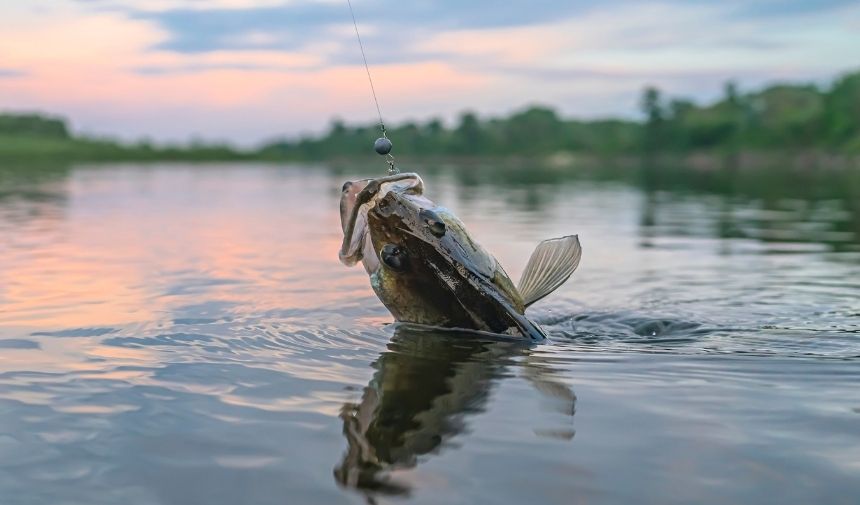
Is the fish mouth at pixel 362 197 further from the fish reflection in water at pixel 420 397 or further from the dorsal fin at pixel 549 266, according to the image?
the dorsal fin at pixel 549 266

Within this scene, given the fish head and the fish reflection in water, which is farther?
the fish head

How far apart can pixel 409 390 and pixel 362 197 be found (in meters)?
1.56

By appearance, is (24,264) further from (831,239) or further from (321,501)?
(831,239)

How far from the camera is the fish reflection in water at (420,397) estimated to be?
4.86 metres

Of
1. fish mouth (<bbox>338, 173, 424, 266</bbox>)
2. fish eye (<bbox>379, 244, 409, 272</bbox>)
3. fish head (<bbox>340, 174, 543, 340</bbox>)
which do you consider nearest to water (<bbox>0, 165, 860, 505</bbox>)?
fish head (<bbox>340, 174, 543, 340</bbox>)

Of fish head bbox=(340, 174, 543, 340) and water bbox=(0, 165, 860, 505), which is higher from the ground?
fish head bbox=(340, 174, 543, 340)

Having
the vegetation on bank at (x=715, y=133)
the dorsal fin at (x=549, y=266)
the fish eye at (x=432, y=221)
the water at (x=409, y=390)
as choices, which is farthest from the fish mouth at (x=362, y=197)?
the vegetation on bank at (x=715, y=133)

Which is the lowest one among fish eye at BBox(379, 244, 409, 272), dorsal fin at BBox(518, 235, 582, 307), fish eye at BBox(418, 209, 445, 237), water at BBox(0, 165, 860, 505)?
water at BBox(0, 165, 860, 505)

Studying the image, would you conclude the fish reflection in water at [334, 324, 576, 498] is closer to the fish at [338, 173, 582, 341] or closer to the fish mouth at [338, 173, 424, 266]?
the fish at [338, 173, 582, 341]

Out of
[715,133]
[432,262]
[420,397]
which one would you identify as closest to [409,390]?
[420,397]

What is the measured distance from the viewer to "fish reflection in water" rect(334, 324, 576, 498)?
486 cm

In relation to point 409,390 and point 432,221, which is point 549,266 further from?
point 409,390

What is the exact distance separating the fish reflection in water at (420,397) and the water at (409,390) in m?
0.02

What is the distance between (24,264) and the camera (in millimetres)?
13203
